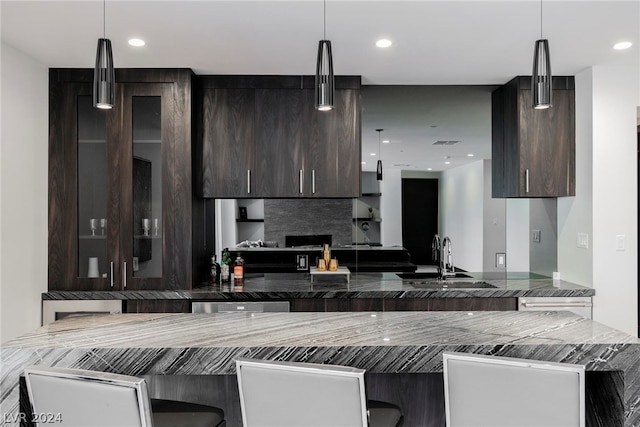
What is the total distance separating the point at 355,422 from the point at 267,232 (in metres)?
2.65

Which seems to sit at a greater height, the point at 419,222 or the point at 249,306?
the point at 419,222

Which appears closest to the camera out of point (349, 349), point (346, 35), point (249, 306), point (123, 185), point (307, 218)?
point (349, 349)

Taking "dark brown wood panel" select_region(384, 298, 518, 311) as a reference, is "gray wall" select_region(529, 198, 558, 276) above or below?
above

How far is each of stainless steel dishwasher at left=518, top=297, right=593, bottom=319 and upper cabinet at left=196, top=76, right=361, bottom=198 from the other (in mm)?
1438

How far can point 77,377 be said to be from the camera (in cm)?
148

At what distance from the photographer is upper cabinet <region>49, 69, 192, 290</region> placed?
3.55 m

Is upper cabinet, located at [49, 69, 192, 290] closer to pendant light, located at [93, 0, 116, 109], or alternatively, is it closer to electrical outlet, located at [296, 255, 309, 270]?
electrical outlet, located at [296, 255, 309, 270]

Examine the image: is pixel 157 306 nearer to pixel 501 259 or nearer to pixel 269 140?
pixel 269 140

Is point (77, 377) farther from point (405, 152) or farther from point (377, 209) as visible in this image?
point (405, 152)

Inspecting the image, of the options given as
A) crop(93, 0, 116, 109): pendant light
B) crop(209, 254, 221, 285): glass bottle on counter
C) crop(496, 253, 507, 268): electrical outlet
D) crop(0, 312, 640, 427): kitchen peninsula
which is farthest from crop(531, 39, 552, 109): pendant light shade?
crop(209, 254, 221, 285): glass bottle on counter

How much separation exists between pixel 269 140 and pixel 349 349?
7.58ft

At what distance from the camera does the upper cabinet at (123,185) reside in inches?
140

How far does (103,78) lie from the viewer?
1950mm

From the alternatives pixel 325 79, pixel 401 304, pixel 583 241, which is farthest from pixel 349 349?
pixel 583 241
